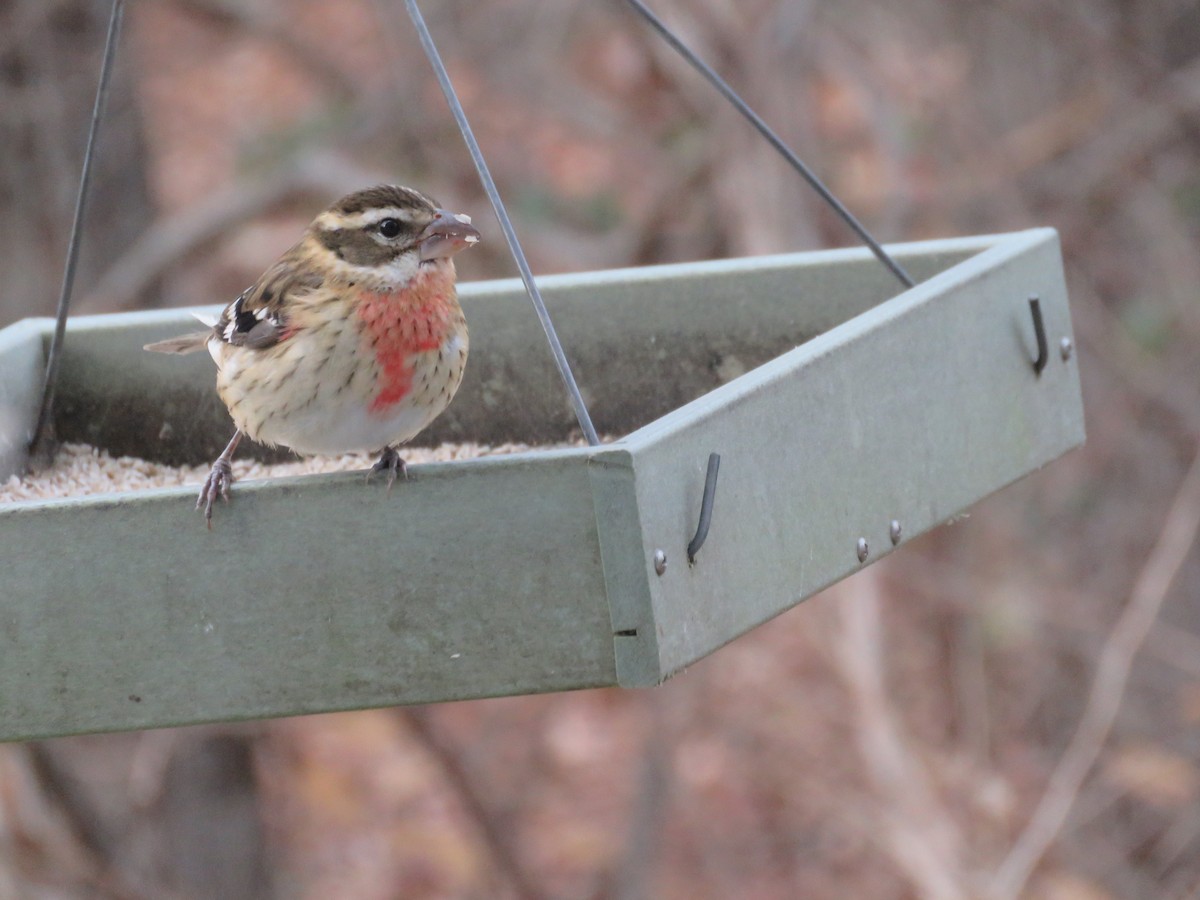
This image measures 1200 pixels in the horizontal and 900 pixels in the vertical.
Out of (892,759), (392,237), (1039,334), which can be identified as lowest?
(892,759)

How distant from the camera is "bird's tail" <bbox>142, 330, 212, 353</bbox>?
3.94 meters

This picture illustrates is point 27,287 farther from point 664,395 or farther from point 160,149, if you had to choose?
point 160,149

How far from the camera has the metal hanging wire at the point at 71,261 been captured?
3258 millimetres

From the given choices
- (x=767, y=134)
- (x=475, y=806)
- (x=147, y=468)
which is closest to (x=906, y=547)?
(x=475, y=806)

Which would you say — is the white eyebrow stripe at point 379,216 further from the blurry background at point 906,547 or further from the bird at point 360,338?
the blurry background at point 906,547

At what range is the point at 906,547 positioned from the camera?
23.2 ft

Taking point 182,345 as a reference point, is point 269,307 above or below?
above

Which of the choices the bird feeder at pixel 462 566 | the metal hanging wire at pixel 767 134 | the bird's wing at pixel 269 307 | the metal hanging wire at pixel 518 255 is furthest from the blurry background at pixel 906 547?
the metal hanging wire at pixel 518 255

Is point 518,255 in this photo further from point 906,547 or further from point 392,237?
point 906,547

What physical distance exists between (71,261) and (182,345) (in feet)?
1.99

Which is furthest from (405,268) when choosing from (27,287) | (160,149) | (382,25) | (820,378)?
(160,149)

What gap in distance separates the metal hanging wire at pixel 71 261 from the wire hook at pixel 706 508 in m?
1.34

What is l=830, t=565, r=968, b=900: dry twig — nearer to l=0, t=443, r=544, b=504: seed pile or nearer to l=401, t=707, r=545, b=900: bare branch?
l=401, t=707, r=545, b=900: bare branch

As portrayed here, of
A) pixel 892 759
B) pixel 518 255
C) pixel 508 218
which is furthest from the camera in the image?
pixel 892 759
